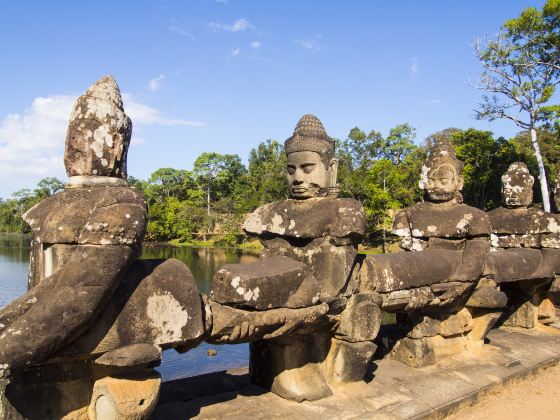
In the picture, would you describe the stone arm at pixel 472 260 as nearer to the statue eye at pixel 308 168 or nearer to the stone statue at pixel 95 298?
the statue eye at pixel 308 168

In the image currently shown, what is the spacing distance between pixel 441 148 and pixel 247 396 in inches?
152

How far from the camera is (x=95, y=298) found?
2.93 meters

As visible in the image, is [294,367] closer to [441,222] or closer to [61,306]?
[61,306]

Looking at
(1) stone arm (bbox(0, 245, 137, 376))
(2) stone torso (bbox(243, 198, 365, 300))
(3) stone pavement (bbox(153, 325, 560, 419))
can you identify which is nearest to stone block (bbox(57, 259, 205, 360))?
(1) stone arm (bbox(0, 245, 137, 376))

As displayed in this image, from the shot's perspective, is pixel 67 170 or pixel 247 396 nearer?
pixel 67 170

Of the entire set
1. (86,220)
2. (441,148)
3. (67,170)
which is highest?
(441,148)

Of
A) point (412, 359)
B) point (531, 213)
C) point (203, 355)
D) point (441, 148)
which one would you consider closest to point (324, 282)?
point (412, 359)

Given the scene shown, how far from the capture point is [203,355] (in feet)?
36.7

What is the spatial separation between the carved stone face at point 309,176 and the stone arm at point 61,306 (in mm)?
2079

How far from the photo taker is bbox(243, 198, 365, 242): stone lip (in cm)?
448

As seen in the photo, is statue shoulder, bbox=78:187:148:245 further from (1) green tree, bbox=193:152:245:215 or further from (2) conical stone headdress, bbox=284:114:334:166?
(1) green tree, bbox=193:152:245:215

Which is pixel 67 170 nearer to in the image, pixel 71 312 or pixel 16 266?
pixel 71 312

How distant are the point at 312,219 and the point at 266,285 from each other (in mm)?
1004

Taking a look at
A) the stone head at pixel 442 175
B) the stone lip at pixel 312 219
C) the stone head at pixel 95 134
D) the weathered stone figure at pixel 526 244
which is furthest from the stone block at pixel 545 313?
the stone head at pixel 95 134
